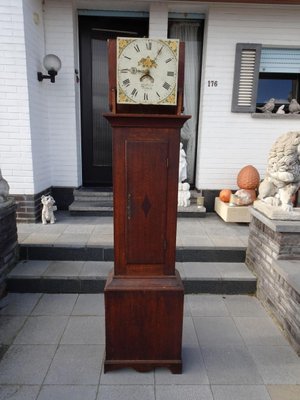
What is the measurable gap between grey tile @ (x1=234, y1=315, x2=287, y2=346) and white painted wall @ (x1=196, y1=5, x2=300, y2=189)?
99.3 inches

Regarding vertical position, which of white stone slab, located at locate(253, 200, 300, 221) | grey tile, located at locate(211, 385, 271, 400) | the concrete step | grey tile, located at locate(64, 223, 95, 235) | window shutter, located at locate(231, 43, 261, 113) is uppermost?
window shutter, located at locate(231, 43, 261, 113)

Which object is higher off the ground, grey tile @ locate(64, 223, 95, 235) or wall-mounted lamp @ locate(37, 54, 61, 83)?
wall-mounted lamp @ locate(37, 54, 61, 83)

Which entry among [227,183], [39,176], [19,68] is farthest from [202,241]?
[19,68]

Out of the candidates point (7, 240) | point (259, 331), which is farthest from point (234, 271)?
point (7, 240)

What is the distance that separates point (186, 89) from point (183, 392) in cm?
433

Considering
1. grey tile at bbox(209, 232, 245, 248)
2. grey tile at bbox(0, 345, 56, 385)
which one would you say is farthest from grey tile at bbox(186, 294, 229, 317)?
grey tile at bbox(0, 345, 56, 385)

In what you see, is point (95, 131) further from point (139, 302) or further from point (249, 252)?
point (139, 302)

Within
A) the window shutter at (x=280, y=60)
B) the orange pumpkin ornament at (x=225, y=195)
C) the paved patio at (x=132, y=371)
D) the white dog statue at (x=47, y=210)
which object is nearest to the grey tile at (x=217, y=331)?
the paved patio at (x=132, y=371)

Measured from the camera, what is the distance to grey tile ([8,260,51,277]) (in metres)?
3.26

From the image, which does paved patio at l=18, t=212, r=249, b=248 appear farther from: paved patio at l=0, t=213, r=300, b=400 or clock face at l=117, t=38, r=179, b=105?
clock face at l=117, t=38, r=179, b=105

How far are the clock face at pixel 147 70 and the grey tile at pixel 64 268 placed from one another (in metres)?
2.10

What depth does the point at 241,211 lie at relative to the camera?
14.3 ft

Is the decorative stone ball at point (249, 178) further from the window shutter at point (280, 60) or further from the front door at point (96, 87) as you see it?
the front door at point (96, 87)

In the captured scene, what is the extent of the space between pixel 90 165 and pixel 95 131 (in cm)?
58
